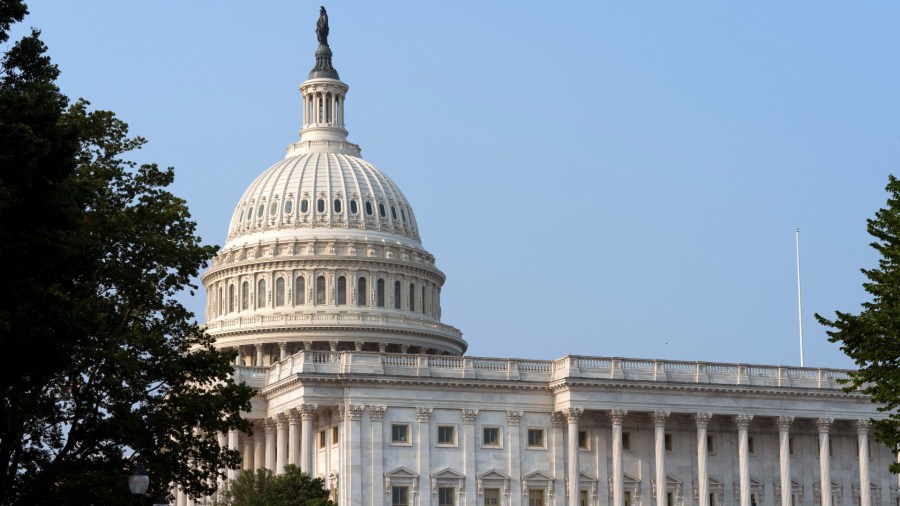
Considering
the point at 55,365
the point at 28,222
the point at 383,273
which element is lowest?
the point at 55,365

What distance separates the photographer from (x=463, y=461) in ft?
418

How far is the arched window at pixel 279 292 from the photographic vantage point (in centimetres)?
17038

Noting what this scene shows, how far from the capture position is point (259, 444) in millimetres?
142000

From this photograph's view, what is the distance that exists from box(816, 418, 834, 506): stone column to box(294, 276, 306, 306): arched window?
177 feet

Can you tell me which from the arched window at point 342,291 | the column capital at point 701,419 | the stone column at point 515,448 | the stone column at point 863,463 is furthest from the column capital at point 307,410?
the arched window at point 342,291

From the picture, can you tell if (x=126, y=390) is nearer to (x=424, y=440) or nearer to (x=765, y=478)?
(x=424, y=440)

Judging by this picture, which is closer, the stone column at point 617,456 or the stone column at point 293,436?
the stone column at point 293,436

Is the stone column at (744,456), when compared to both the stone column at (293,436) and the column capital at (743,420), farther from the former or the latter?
the stone column at (293,436)

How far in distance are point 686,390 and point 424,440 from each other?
20588 millimetres

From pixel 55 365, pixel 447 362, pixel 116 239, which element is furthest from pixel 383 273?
pixel 55 365

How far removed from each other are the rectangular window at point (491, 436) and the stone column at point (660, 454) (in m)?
11.9

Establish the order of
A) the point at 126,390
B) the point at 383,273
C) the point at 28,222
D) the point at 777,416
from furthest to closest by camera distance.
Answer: the point at 383,273 → the point at 777,416 → the point at 126,390 → the point at 28,222

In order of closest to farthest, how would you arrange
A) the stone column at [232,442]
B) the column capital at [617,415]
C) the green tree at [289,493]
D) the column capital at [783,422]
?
the green tree at [289,493]
the column capital at [617,415]
the column capital at [783,422]
the stone column at [232,442]

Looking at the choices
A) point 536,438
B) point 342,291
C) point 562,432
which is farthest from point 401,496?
point 342,291
